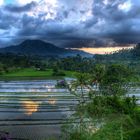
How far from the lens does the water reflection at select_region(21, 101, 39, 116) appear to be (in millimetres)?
23445

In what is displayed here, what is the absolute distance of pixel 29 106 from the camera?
84.4 feet

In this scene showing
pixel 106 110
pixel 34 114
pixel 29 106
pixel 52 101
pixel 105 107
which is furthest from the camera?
pixel 52 101

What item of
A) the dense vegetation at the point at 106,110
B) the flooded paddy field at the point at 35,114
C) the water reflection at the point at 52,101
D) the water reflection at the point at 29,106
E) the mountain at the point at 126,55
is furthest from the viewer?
the mountain at the point at 126,55

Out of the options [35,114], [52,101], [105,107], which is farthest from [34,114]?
[105,107]

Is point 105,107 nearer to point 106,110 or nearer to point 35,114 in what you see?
point 106,110

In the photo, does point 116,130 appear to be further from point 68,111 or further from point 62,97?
point 62,97

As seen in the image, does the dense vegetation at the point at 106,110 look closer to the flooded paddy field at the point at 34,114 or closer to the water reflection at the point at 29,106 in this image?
the flooded paddy field at the point at 34,114

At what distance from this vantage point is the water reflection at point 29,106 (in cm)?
2345

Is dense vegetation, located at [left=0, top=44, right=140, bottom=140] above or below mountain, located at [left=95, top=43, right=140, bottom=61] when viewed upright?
below

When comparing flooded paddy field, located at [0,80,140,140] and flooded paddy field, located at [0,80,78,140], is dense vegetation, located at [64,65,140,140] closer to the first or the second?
flooded paddy field, located at [0,80,140,140]

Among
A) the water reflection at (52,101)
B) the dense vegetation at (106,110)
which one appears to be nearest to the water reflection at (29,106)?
the water reflection at (52,101)

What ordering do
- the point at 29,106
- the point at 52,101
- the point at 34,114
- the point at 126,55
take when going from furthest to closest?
the point at 126,55 < the point at 52,101 < the point at 29,106 < the point at 34,114

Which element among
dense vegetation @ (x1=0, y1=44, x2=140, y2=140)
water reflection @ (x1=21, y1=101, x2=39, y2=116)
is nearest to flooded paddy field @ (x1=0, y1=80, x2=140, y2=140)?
water reflection @ (x1=21, y1=101, x2=39, y2=116)

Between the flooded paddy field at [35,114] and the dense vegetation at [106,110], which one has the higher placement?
the dense vegetation at [106,110]
